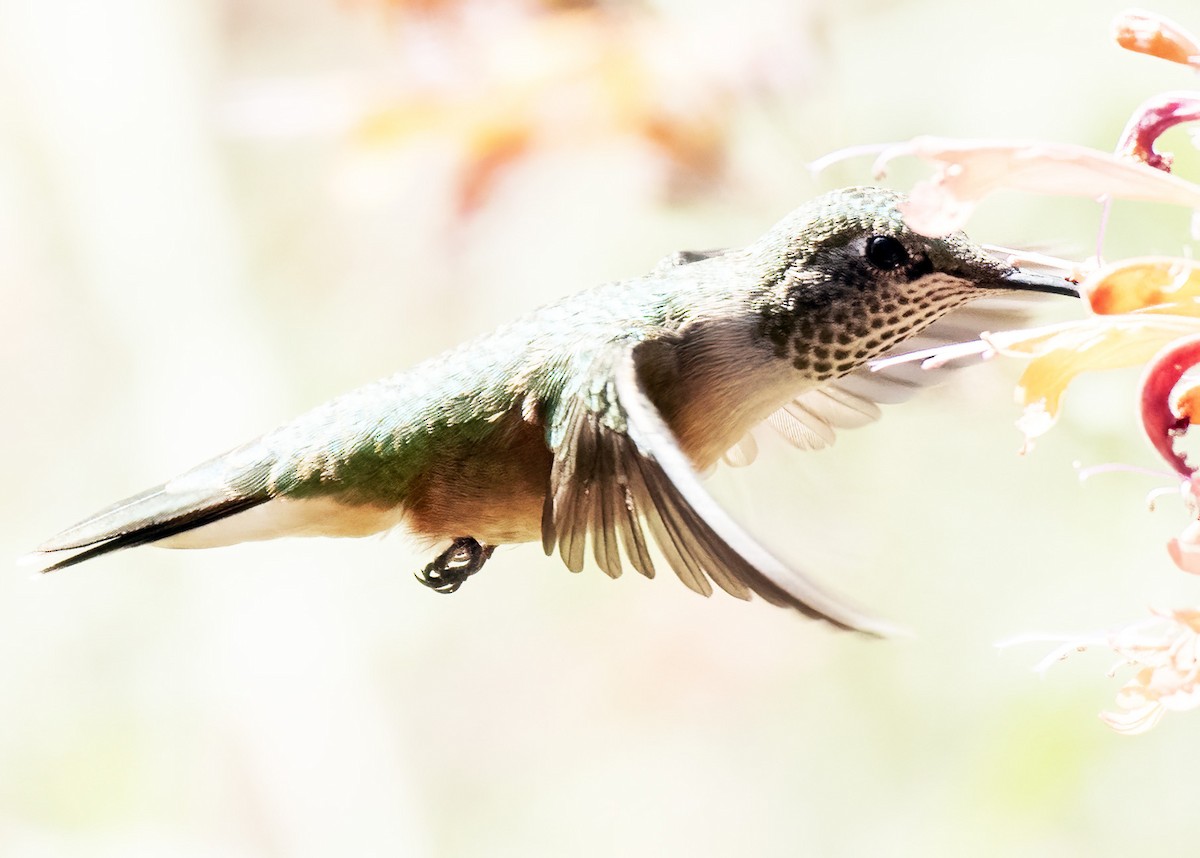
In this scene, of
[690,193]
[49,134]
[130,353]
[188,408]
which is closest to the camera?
[690,193]

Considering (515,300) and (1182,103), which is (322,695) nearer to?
(515,300)

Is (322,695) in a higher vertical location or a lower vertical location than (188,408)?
lower

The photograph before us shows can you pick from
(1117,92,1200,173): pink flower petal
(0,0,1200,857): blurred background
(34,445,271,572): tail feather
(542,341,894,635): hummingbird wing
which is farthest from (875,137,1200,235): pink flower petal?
(34,445,271,572): tail feather

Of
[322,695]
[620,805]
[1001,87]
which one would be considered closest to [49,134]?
[322,695]

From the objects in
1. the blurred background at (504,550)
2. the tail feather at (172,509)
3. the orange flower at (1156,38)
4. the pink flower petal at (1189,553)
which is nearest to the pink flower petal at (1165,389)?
the pink flower petal at (1189,553)

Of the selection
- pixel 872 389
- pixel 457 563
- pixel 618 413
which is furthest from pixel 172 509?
pixel 872 389

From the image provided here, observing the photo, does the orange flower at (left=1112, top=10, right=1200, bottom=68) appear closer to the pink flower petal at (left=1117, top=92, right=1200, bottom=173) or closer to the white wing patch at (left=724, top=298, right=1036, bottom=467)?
the pink flower petal at (left=1117, top=92, right=1200, bottom=173)

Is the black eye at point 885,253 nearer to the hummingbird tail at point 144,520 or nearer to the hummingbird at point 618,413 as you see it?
the hummingbird at point 618,413
